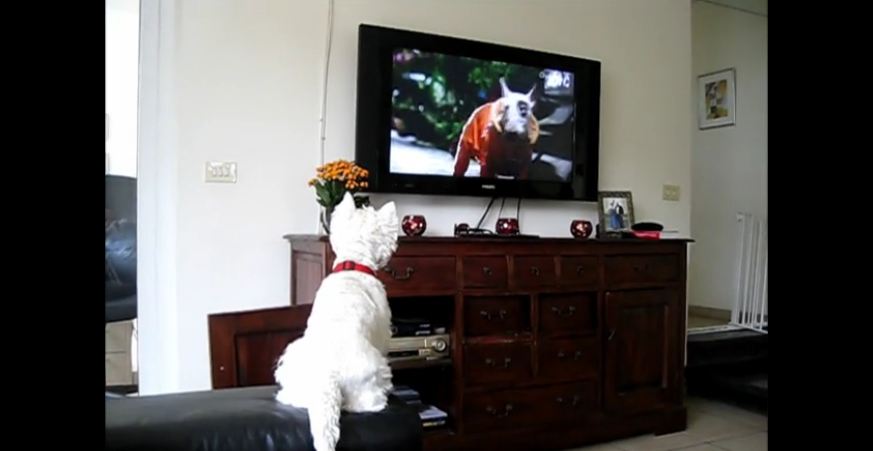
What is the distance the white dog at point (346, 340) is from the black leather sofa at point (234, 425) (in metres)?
0.04

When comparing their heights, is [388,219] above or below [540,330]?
above

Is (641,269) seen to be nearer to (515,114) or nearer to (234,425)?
(515,114)

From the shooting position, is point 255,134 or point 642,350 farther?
point 642,350

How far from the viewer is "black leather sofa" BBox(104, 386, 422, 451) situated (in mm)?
945

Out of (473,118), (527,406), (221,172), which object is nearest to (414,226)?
(473,118)

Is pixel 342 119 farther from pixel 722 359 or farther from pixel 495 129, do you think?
pixel 722 359

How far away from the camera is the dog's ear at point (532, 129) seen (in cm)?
325

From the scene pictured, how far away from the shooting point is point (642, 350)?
3248 mm

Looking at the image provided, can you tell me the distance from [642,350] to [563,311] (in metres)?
0.56

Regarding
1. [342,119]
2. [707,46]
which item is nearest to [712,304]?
[707,46]

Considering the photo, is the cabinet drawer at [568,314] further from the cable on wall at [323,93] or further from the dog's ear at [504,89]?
the cable on wall at [323,93]

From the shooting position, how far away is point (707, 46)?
5.54 m

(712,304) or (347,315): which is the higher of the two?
(347,315)
